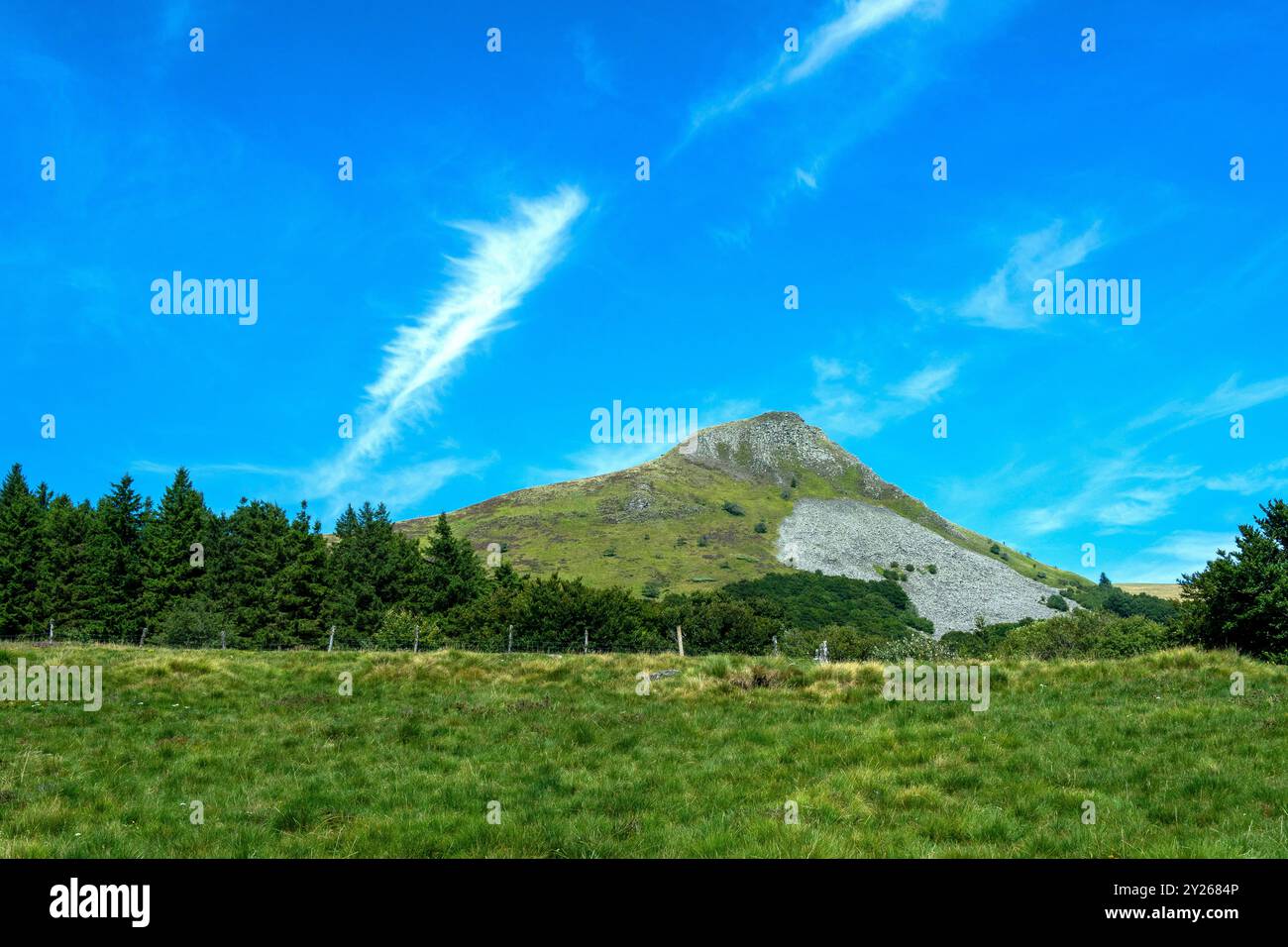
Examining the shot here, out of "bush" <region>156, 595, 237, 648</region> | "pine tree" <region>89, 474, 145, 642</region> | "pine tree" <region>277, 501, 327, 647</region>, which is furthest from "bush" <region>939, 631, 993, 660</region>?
"pine tree" <region>89, 474, 145, 642</region>

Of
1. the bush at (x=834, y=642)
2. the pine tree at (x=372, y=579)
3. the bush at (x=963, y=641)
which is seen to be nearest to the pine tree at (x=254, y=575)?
the pine tree at (x=372, y=579)

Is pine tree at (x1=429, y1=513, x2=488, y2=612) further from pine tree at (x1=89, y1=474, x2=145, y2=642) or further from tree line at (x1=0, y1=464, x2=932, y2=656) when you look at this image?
pine tree at (x1=89, y1=474, x2=145, y2=642)

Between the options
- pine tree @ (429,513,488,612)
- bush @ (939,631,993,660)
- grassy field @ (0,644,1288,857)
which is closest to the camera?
grassy field @ (0,644,1288,857)

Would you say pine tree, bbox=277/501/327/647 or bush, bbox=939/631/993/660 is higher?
pine tree, bbox=277/501/327/647

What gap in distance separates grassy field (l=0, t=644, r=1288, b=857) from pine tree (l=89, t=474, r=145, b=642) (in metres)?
66.9

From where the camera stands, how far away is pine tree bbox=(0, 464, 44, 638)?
79312 mm

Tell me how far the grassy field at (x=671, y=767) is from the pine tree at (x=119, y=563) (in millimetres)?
66860

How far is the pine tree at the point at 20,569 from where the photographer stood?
79312 millimetres

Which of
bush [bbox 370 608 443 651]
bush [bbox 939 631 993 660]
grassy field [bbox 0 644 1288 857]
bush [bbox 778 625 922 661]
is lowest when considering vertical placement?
bush [bbox 939 631 993 660]

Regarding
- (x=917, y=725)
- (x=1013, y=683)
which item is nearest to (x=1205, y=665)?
(x=1013, y=683)

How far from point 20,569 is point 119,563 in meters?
10.2

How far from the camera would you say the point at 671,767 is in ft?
49.3

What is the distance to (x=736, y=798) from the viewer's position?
12539mm
